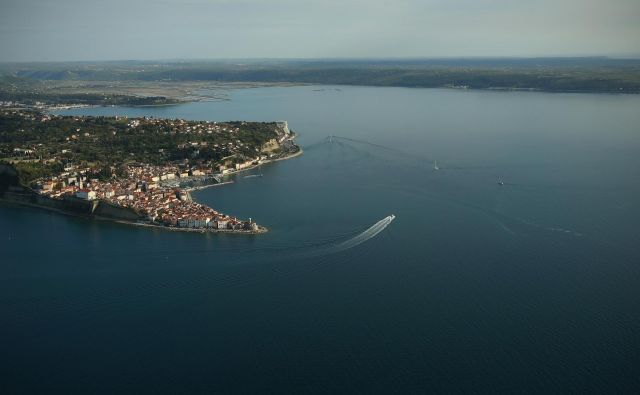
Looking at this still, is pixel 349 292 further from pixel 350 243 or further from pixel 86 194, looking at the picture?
pixel 86 194

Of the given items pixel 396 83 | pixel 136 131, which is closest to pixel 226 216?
pixel 136 131

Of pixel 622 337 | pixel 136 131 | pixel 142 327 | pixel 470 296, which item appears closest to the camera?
pixel 622 337

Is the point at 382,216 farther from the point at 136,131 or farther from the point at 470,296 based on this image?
the point at 136,131

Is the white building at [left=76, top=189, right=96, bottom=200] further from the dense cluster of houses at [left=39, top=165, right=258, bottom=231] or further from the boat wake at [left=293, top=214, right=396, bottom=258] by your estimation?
the boat wake at [left=293, top=214, right=396, bottom=258]

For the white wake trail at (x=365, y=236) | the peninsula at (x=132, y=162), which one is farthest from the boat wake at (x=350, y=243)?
the peninsula at (x=132, y=162)

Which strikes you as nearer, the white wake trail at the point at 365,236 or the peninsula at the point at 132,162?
the white wake trail at the point at 365,236

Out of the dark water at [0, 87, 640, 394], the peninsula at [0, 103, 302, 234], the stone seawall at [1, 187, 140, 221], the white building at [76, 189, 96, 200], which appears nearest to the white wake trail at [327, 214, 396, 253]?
the dark water at [0, 87, 640, 394]

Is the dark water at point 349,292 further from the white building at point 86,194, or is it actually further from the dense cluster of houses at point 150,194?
the white building at point 86,194

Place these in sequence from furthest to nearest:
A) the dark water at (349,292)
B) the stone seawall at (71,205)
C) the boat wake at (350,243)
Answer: the stone seawall at (71,205), the boat wake at (350,243), the dark water at (349,292)
